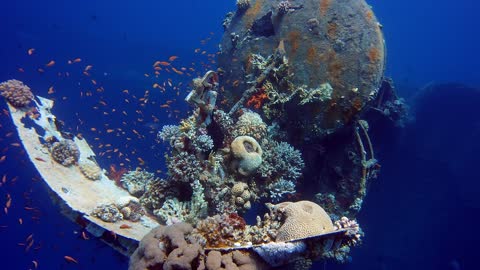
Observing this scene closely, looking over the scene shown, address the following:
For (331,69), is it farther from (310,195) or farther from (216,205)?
(216,205)

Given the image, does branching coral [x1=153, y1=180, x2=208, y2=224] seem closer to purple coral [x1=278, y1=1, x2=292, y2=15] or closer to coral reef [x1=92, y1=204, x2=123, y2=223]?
coral reef [x1=92, y1=204, x2=123, y2=223]

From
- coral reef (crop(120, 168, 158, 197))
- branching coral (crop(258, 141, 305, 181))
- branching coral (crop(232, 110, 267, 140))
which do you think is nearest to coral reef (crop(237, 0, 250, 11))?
branching coral (crop(232, 110, 267, 140))

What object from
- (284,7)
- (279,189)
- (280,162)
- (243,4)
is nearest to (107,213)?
(279,189)

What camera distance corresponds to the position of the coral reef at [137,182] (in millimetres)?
7686

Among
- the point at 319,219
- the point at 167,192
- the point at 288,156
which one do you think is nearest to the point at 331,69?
the point at 288,156

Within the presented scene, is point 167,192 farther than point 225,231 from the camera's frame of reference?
Yes

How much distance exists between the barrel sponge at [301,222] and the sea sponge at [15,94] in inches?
298

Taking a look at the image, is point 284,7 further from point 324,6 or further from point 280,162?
point 280,162

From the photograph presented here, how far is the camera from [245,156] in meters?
6.63

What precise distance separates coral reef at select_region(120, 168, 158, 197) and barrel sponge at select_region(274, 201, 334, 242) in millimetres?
3662

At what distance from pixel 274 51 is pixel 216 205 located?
4.62 meters

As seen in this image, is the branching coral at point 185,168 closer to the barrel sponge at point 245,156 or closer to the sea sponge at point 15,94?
the barrel sponge at point 245,156

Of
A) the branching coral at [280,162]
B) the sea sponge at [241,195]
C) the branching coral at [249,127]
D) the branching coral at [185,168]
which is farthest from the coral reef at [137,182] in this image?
the branching coral at [280,162]

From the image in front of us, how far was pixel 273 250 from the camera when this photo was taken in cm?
458
